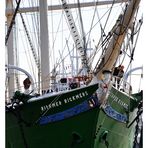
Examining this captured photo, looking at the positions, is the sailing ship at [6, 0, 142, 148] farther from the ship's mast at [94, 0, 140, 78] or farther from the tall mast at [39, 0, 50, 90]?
the tall mast at [39, 0, 50, 90]

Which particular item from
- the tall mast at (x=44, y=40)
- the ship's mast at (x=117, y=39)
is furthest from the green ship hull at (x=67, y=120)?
the tall mast at (x=44, y=40)

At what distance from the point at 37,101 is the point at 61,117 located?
2.14 feet

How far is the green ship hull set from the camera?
8867 mm

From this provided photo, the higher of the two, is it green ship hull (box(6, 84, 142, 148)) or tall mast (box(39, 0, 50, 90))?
tall mast (box(39, 0, 50, 90))

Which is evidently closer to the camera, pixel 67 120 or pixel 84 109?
pixel 84 109

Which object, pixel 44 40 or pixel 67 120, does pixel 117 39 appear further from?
pixel 44 40

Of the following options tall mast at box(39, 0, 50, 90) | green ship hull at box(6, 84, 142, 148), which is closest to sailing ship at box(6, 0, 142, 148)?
green ship hull at box(6, 84, 142, 148)

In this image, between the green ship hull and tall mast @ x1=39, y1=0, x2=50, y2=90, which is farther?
tall mast @ x1=39, y1=0, x2=50, y2=90

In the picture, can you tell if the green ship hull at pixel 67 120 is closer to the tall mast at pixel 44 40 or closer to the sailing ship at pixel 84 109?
the sailing ship at pixel 84 109

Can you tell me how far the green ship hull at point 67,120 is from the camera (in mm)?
8867

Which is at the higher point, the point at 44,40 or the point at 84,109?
the point at 44,40

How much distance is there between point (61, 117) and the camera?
919 cm

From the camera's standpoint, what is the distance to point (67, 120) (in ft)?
29.9

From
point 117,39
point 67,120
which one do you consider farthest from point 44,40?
point 117,39
